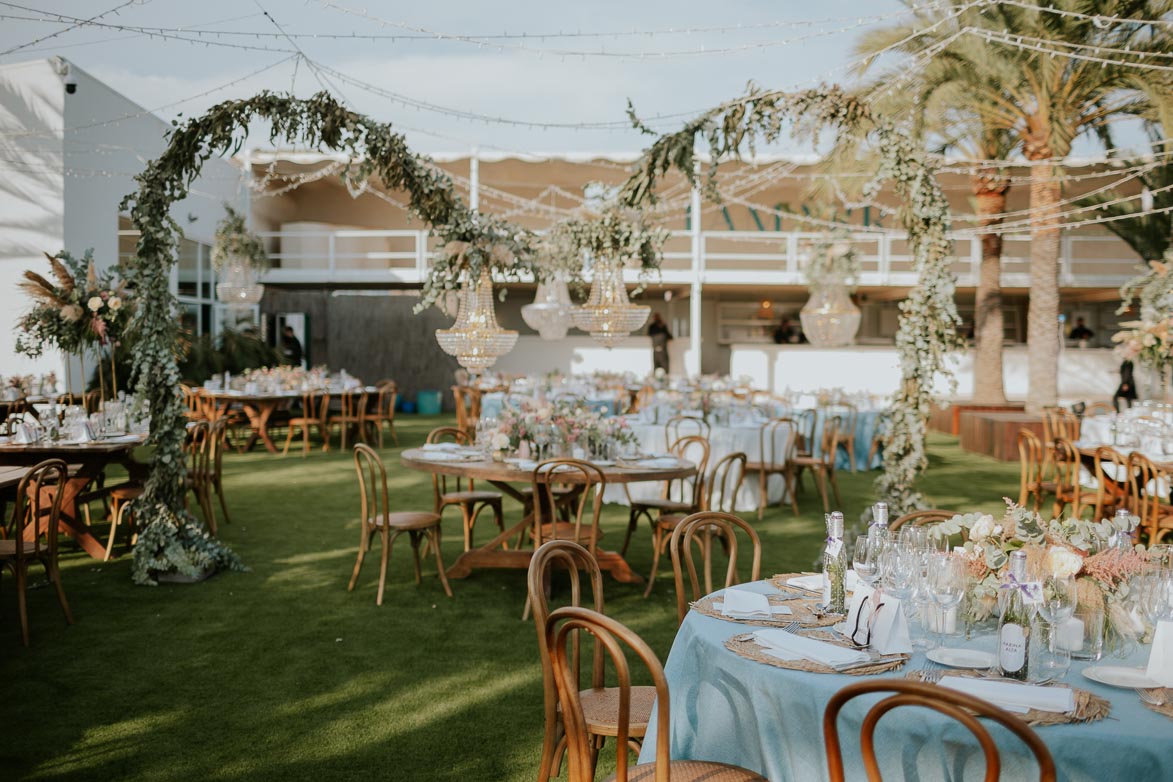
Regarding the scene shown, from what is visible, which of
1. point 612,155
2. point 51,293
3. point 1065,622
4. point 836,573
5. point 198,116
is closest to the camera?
point 1065,622

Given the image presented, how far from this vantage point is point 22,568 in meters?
4.48

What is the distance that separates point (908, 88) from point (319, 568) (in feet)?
32.5

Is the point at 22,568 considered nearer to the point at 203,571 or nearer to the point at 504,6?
the point at 203,571

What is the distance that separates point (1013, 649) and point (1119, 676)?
251mm

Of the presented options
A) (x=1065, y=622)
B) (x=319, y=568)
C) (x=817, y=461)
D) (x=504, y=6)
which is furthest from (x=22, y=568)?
(x=504, y=6)

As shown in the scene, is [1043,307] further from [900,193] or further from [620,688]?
[620,688]

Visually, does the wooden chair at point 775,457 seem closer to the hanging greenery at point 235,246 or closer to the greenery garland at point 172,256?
the greenery garland at point 172,256

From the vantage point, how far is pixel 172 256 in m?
5.82

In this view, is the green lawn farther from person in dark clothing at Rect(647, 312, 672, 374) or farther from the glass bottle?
person in dark clothing at Rect(647, 312, 672, 374)

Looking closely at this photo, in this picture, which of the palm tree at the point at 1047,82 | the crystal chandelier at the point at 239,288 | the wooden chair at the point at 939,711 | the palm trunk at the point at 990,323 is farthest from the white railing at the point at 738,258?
the wooden chair at the point at 939,711

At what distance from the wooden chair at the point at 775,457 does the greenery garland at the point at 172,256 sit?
3.39 metres

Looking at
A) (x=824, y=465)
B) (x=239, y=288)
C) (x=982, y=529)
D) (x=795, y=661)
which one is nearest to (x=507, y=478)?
(x=982, y=529)

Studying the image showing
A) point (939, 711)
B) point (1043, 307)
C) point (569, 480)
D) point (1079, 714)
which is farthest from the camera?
point (1043, 307)

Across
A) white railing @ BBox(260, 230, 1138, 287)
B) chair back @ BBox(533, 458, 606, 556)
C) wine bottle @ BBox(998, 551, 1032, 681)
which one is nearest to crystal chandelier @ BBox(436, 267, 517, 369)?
chair back @ BBox(533, 458, 606, 556)
